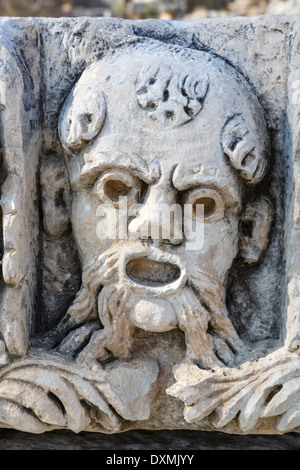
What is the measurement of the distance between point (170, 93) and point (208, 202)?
0.30 m

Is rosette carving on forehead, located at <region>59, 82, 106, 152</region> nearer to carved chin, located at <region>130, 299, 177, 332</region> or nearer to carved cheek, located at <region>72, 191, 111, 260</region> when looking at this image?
carved cheek, located at <region>72, 191, 111, 260</region>

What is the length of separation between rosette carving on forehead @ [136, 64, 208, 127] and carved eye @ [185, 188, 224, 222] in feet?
0.60

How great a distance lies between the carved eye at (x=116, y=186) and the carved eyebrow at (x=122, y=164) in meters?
0.02

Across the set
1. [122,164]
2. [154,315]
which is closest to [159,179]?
[122,164]

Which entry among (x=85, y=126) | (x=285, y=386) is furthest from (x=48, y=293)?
(x=285, y=386)

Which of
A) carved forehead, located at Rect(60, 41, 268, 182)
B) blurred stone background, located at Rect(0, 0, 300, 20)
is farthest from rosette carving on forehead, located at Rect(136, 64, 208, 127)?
blurred stone background, located at Rect(0, 0, 300, 20)

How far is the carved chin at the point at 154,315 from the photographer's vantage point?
1.62m

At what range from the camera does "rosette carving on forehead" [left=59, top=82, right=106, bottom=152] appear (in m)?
1.64

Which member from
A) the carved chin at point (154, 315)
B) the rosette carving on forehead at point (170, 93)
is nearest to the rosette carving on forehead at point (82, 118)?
the rosette carving on forehead at point (170, 93)

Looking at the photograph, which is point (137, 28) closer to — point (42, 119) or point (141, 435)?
point (42, 119)

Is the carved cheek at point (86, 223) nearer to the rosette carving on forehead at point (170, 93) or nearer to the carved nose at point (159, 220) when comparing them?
the carved nose at point (159, 220)

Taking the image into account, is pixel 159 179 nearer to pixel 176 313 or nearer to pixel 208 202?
pixel 208 202

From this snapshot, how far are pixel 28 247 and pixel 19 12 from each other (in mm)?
4314

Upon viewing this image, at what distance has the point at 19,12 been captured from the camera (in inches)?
215
